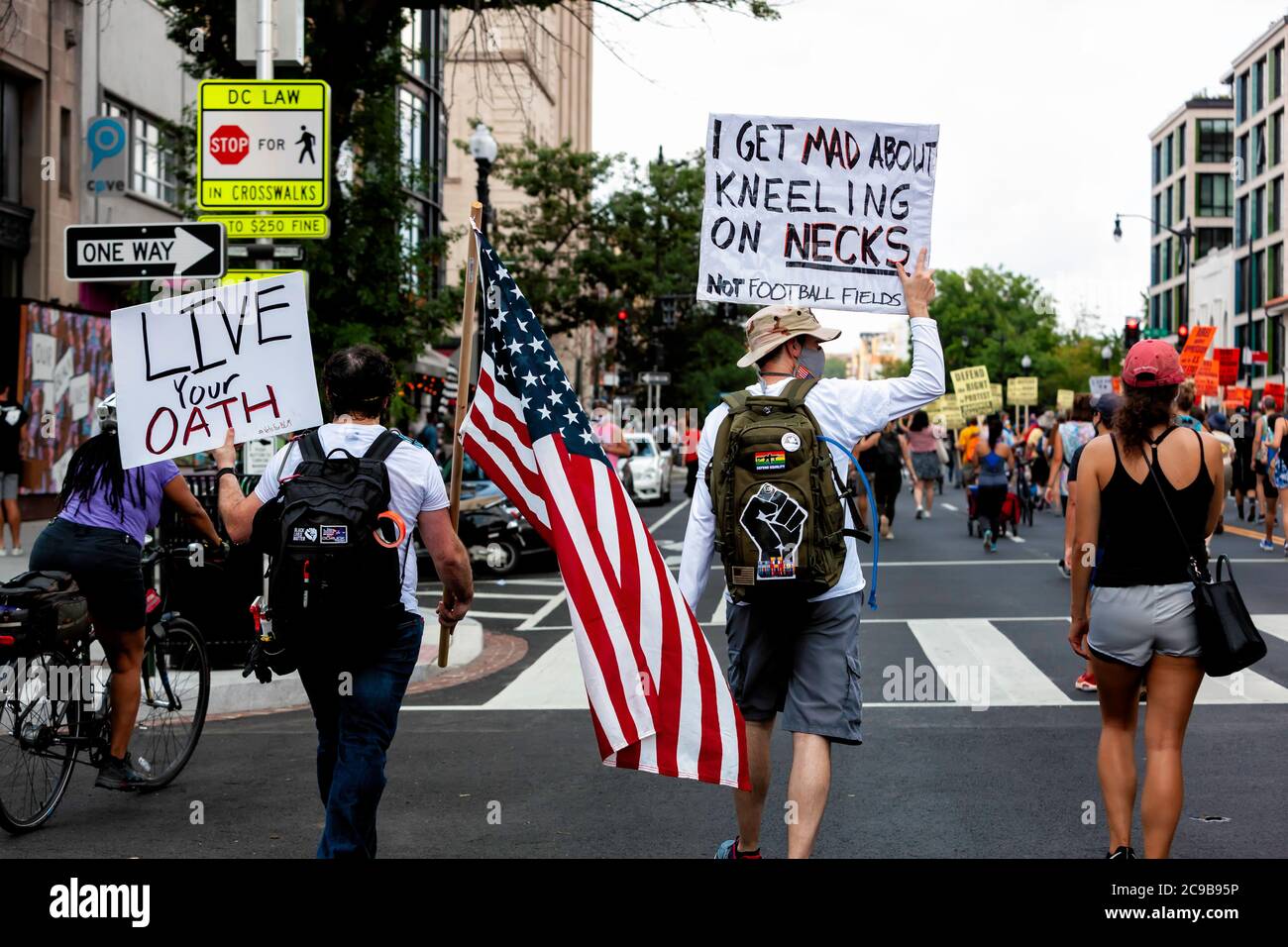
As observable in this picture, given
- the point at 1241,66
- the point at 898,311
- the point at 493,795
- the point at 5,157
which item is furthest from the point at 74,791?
the point at 1241,66

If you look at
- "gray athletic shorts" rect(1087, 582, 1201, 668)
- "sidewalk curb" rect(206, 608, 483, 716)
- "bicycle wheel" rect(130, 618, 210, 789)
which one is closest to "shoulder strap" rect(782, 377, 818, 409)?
"gray athletic shorts" rect(1087, 582, 1201, 668)

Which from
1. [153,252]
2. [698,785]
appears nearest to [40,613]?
[698,785]

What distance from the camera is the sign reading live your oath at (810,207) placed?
21.3 feet

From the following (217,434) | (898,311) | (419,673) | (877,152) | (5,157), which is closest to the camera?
(217,434)

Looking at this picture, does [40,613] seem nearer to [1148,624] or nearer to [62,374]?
[1148,624]

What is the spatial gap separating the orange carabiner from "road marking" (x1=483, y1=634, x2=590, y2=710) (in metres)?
3.86

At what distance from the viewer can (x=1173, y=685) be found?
5035 mm

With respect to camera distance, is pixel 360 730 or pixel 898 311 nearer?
pixel 360 730

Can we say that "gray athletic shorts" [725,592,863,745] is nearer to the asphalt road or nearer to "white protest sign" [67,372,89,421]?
the asphalt road

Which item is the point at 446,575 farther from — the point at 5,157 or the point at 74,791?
A: the point at 5,157

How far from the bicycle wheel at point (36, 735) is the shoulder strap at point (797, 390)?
3.21 meters

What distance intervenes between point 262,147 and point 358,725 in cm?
654

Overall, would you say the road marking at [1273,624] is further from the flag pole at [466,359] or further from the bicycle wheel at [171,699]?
the flag pole at [466,359]
